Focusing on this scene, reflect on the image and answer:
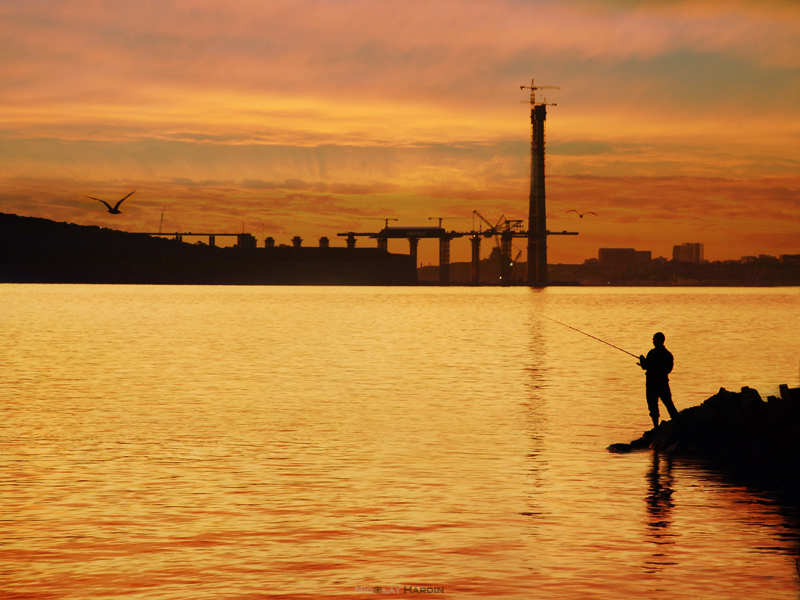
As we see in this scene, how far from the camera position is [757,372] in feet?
151

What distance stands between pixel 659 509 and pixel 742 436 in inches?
225

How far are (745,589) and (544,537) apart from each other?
3.17m

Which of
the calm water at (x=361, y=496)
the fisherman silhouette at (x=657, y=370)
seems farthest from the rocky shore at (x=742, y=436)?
the calm water at (x=361, y=496)

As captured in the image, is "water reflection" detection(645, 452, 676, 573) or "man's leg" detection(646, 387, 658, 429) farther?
"man's leg" detection(646, 387, 658, 429)

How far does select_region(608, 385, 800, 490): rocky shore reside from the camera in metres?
19.2

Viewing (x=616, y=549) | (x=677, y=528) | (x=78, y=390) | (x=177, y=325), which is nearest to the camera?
(x=616, y=549)

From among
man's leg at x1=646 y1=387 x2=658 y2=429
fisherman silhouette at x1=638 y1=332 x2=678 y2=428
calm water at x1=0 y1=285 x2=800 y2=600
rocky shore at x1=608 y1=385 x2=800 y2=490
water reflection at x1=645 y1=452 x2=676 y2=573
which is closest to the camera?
calm water at x1=0 y1=285 x2=800 y2=600

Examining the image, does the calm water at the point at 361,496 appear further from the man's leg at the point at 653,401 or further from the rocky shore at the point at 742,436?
the man's leg at the point at 653,401

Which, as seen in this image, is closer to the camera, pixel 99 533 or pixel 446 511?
pixel 99 533

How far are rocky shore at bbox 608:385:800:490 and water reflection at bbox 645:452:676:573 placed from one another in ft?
2.37

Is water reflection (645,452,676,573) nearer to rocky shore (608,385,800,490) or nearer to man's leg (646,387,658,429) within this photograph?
rocky shore (608,385,800,490)

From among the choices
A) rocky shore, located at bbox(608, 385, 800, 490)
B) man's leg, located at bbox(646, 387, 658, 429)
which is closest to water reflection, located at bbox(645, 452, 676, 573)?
rocky shore, located at bbox(608, 385, 800, 490)

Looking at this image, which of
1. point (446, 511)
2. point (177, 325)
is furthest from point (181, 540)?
point (177, 325)

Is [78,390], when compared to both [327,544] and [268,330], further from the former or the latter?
[268,330]
